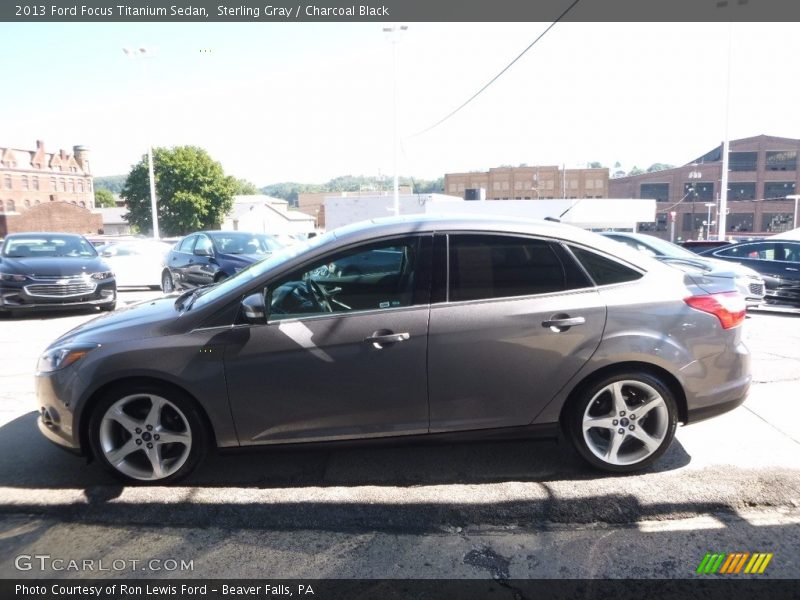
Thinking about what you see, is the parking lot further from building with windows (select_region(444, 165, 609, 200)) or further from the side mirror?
building with windows (select_region(444, 165, 609, 200))

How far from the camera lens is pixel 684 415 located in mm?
3734

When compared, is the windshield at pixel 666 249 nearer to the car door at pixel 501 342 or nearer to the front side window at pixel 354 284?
the car door at pixel 501 342

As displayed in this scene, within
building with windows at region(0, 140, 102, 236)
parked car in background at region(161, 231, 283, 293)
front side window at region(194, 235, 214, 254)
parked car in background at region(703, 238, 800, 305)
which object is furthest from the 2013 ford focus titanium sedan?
building with windows at region(0, 140, 102, 236)

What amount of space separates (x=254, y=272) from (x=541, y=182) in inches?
3228

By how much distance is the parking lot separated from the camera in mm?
2854

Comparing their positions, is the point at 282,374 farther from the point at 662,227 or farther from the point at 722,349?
the point at 662,227

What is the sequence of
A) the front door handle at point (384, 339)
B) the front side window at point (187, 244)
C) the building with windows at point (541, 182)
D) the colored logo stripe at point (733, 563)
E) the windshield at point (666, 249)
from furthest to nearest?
1. the building with windows at point (541, 182)
2. the front side window at point (187, 244)
3. the windshield at point (666, 249)
4. the front door handle at point (384, 339)
5. the colored logo stripe at point (733, 563)

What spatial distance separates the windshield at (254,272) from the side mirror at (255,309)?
0.14 m

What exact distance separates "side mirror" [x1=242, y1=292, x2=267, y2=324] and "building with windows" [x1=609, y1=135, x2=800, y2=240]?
6437cm

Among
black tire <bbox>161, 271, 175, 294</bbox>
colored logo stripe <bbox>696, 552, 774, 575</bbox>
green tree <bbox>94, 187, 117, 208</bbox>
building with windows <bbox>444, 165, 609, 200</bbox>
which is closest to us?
colored logo stripe <bbox>696, 552, 774, 575</bbox>

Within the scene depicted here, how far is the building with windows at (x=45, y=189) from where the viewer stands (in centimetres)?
7812

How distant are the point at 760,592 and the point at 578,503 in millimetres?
958

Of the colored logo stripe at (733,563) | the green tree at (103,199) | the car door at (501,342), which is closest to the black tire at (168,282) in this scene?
the car door at (501,342)

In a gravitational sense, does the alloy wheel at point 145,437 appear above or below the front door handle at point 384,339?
below
